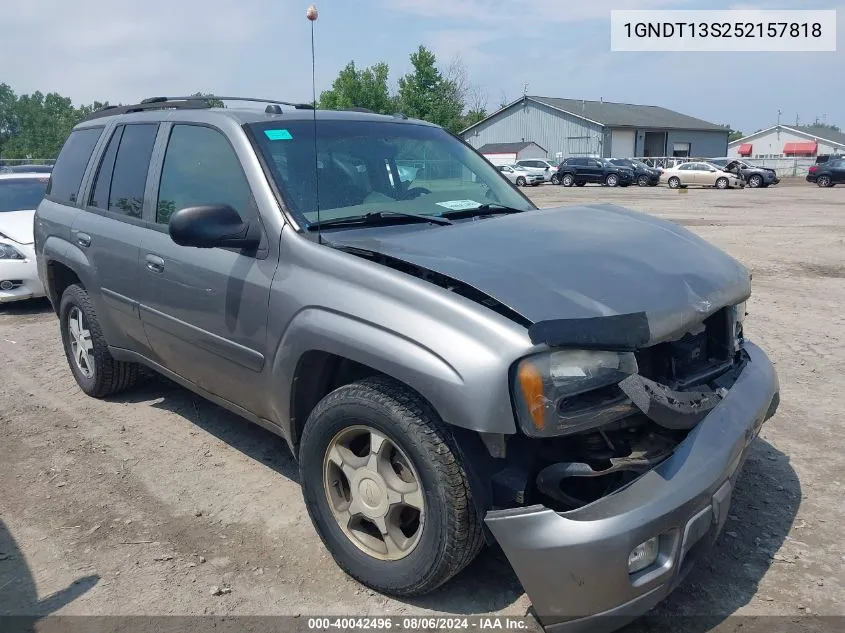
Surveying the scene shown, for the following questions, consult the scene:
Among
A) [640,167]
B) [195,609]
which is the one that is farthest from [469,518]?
[640,167]

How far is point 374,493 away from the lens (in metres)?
2.79

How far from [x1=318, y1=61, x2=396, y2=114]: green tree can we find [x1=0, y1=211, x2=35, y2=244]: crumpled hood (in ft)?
197

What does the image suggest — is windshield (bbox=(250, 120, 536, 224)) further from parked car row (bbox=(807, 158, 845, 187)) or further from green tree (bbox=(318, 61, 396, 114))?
green tree (bbox=(318, 61, 396, 114))

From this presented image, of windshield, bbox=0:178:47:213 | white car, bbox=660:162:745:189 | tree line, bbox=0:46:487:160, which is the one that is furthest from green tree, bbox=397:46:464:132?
windshield, bbox=0:178:47:213

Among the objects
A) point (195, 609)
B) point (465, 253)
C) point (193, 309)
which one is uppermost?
point (465, 253)

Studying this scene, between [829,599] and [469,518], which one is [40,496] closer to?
[469,518]

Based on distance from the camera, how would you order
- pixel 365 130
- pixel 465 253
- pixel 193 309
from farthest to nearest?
pixel 365 130 → pixel 193 309 → pixel 465 253

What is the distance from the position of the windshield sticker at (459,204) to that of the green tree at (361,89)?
64.9m

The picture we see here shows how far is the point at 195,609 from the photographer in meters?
2.83

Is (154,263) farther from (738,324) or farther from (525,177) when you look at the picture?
(525,177)

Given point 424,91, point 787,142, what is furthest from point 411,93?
point 787,142

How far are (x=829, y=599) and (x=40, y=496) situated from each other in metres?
3.72

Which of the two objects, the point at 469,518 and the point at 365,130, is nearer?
the point at 469,518

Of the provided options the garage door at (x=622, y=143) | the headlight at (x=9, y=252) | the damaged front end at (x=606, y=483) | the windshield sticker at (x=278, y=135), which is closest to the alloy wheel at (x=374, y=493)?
the damaged front end at (x=606, y=483)
